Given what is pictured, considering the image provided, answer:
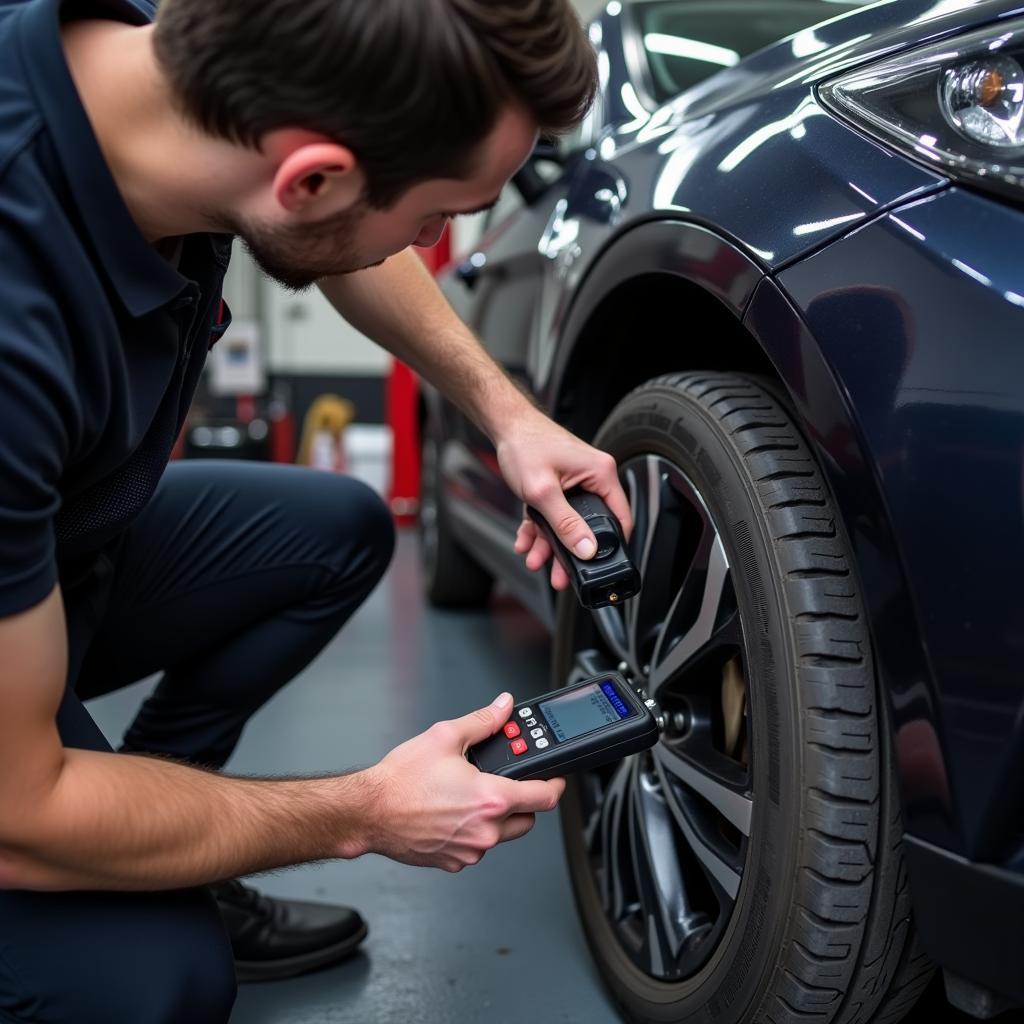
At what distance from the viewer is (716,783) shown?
0.98 m

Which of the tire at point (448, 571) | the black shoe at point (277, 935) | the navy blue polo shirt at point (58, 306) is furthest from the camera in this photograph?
the tire at point (448, 571)

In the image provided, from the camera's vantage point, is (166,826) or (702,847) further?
(702,847)

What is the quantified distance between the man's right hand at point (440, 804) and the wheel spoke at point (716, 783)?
15 centimetres

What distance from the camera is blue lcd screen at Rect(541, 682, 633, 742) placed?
3.22 ft

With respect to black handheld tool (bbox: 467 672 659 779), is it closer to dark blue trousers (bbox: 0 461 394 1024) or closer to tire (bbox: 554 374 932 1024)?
tire (bbox: 554 374 932 1024)

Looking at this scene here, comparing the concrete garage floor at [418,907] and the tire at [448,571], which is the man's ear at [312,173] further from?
the tire at [448,571]

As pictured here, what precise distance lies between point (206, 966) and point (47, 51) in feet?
2.27

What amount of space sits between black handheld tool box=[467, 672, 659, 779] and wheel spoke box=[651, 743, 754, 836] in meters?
0.06

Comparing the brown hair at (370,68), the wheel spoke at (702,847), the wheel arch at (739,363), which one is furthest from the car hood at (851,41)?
the wheel spoke at (702,847)

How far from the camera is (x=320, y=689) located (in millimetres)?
2332

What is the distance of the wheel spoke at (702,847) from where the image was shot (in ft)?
3.13

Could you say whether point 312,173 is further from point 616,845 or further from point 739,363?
point 616,845

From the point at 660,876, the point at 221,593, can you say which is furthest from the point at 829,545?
the point at 221,593

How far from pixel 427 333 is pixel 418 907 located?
2.34ft
